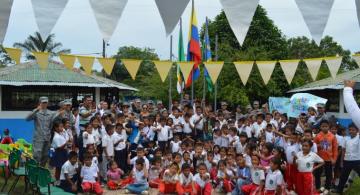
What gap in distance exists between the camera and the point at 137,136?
923cm

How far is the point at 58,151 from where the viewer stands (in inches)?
314

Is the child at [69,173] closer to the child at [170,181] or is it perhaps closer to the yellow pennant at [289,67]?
the child at [170,181]

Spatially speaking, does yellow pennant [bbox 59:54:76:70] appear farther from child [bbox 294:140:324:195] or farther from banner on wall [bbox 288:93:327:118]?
banner on wall [bbox 288:93:327:118]

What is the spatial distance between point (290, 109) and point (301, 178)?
23.1ft

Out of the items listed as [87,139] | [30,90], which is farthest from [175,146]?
[30,90]

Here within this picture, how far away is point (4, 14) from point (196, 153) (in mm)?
5832

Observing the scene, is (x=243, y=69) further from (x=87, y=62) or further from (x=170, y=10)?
(x=170, y=10)

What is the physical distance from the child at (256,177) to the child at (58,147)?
3306 mm

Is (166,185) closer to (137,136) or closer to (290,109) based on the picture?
(137,136)

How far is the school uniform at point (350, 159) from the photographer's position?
7.50 meters

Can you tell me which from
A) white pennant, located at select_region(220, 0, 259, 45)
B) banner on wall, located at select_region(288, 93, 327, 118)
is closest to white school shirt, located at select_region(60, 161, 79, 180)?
white pennant, located at select_region(220, 0, 259, 45)

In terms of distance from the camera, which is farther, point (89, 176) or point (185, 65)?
point (89, 176)

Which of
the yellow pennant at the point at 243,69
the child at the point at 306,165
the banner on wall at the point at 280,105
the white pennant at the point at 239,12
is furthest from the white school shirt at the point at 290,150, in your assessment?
the banner on wall at the point at 280,105

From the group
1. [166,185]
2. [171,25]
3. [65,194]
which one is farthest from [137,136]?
[171,25]
